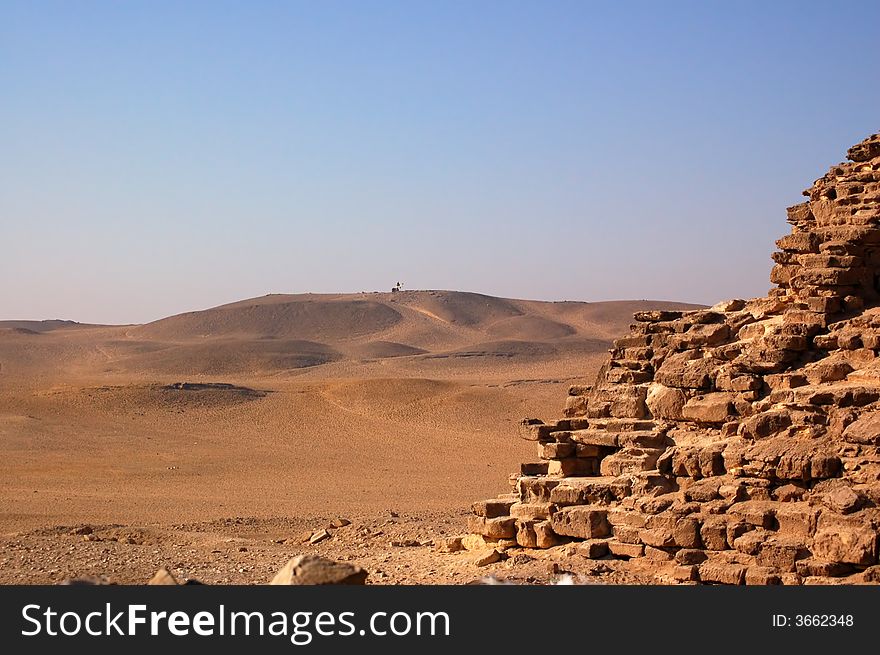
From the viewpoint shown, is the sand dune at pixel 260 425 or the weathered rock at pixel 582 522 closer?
the weathered rock at pixel 582 522

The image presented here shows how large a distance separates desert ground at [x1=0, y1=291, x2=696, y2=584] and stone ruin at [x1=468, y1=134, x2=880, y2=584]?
104 centimetres

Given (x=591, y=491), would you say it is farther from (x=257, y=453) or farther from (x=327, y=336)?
(x=327, y=336)

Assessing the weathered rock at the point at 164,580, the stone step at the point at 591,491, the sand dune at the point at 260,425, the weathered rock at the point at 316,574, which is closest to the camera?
the weathered rock at the point at 164,580

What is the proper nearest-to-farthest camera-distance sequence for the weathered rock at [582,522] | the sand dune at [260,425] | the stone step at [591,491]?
the weathered rock at [582,522] → the stone step at [591,491] → the sand dune at [260,425]

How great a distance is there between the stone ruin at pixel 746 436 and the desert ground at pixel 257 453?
104cm

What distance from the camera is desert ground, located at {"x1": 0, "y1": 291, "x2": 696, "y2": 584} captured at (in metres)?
16.4

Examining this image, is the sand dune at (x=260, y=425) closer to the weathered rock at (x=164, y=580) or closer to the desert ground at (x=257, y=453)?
the desert ground at (x=257, y=453)

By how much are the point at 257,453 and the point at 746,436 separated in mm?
22935

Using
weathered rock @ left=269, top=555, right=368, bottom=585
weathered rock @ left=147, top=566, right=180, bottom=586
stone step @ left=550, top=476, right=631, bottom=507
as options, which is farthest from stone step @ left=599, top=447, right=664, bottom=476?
weathered rock @ left=147, top=566, right=180, bottom=586

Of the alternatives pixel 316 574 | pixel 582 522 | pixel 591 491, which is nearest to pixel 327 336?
pixel 591 491

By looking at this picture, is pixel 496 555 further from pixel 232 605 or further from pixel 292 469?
pixel 292 469

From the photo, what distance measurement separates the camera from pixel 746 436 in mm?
12297

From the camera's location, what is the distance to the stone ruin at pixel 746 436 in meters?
11.2

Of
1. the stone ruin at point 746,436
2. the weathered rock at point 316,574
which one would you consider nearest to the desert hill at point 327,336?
the stone ruin at point 746,436
